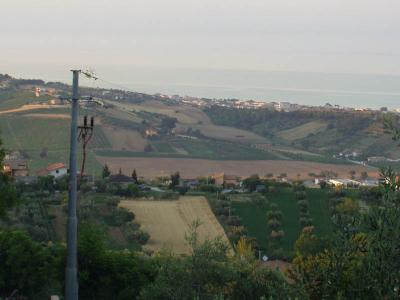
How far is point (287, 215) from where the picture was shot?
3055cm

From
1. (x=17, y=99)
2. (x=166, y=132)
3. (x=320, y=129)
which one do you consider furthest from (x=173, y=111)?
(x=17, y=99)

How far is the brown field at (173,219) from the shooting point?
2608 centimetres

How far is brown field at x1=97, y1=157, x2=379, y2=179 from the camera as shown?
47469 mm

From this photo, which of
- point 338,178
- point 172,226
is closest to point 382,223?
point 172,226

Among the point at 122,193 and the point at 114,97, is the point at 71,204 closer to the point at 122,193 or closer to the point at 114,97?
the point at 122,193

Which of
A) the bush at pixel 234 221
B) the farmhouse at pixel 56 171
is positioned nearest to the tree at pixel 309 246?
the bush at pixel 234 221

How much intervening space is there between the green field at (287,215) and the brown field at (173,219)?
1.35 metres

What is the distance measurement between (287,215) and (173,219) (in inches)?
190

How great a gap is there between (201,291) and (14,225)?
14.9m

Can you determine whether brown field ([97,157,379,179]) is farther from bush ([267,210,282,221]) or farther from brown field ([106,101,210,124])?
brown field ([106,101,210,124])

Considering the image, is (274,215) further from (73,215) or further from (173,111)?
(173,111)

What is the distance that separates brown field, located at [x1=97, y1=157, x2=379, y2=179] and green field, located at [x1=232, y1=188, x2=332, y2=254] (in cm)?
1260

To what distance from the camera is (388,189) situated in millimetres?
6582

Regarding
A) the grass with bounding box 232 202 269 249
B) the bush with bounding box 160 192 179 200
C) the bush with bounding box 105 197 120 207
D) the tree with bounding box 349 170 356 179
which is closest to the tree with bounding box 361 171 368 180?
the tree with bounding box 349 170 356 179
